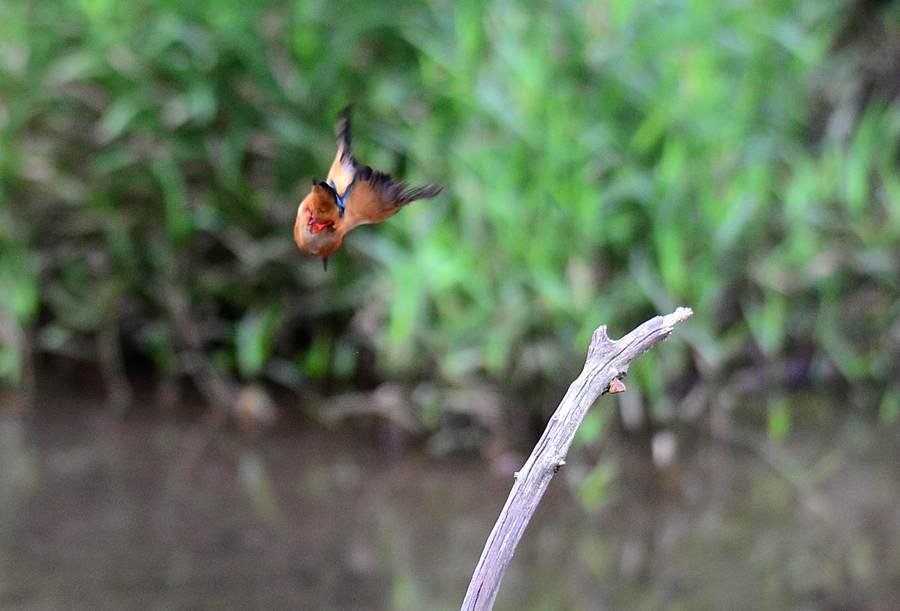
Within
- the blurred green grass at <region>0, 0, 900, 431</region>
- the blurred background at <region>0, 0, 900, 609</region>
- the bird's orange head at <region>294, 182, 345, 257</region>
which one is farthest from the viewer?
the blurred green grass at <region>0, 0, 900, 431</region>

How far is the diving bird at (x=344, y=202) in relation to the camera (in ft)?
2.97

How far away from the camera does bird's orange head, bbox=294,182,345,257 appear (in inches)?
35.5

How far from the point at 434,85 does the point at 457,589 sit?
1267 mm

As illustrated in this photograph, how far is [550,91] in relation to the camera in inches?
115

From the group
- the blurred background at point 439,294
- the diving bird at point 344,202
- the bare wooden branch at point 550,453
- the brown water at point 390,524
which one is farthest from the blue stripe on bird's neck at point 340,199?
the blurred background at point 439,294

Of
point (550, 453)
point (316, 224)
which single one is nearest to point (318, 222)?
→ point (316, 224)

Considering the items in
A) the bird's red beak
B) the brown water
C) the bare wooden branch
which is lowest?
the bare wooden branch

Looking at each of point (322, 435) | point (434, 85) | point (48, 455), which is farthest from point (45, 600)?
point (434, 85)

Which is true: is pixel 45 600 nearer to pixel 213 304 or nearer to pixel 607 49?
pixel 213 304

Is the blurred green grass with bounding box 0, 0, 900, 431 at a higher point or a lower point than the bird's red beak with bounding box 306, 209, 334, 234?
higher

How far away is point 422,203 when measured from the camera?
3.02m

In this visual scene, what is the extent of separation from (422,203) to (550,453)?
2.08 metres

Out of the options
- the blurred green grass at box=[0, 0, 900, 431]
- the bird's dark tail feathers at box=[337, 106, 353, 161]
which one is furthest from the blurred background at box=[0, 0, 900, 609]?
the bird's dark tail feathers at box=[337, 106, 353, 161]

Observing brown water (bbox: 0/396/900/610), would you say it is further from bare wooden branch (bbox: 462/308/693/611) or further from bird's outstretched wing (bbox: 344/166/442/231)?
bird's outstretched wing (bbox: 344/166/442/231)
